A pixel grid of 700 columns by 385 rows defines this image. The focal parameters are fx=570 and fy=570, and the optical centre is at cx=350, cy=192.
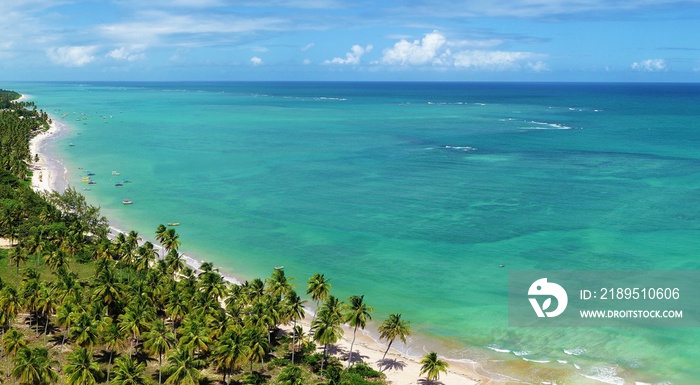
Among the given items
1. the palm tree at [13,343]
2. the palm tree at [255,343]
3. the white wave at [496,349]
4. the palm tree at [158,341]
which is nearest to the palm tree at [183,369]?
the palm tree at [158,341]

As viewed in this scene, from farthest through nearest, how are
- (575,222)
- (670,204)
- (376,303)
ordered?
(670,204)
(575,222)
(376,303)

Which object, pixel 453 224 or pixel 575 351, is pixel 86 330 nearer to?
pixel 575 351

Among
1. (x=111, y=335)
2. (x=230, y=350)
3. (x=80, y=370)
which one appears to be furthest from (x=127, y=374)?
(x=230, y=350)

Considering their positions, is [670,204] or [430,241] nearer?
[430,241]

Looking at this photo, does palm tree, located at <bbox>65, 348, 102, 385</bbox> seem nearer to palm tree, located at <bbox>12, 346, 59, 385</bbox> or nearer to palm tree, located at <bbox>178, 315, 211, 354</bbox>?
palm tree, located at <bbox>12, 346, 59, 385</bbox>

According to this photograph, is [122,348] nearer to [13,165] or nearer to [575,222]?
[575,222]

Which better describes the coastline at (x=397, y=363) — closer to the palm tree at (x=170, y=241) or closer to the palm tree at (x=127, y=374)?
the palm tree at (x=170, y=241)

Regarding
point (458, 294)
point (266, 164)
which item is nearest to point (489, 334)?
point (458, 294)
